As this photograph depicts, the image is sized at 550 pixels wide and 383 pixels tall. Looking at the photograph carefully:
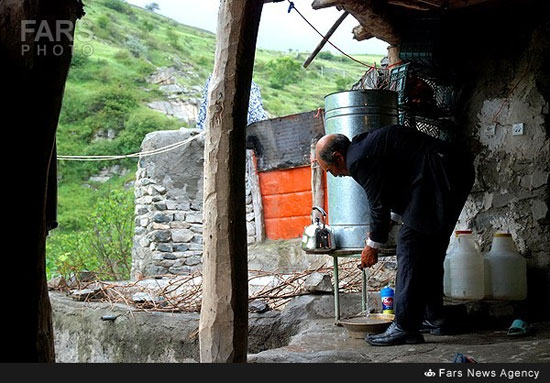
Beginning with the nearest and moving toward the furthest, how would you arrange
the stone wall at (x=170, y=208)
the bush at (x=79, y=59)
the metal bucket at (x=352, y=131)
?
the metal bucket at (x=352, y=131), the stone wall at (x=170, y=208), the bush at (x=79, y=59)

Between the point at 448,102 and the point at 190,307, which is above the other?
the point at 448,102

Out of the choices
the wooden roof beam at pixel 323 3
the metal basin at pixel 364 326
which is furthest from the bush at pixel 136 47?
the metal basin at pixel 364 326

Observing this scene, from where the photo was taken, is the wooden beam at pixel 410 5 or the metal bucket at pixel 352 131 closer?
the metal bucket at pixel 352 131

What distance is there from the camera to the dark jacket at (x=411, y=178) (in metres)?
4.01

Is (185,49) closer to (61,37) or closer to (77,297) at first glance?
(77,297)

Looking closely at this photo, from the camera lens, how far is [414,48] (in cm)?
550

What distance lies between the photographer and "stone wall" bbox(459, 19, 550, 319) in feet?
16.4

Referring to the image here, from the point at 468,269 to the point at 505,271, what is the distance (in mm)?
300

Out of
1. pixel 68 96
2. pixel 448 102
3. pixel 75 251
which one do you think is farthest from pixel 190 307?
pixel 68 96

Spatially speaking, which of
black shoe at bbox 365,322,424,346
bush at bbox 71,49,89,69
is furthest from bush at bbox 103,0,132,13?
black shoe at bbox 365,322,424,346

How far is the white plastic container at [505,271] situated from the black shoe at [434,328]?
0.65 m

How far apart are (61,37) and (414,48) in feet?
13.6

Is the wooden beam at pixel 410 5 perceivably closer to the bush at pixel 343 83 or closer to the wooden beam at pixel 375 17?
the wooden beam at pixel 375 17

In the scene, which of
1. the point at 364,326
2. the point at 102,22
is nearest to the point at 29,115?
the point at 364,326
